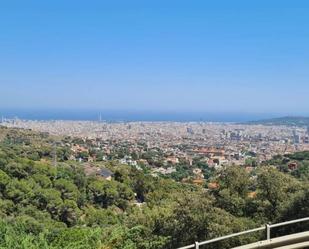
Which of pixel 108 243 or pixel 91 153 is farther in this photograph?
pixel 91 153

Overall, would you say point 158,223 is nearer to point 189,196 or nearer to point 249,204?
point 189,196

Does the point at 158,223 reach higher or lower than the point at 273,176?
lower

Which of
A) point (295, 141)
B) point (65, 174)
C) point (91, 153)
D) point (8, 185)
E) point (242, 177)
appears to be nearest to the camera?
point (242, 177)

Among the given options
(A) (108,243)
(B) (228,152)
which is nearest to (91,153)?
(B) (228,152)

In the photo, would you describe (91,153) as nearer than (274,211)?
No

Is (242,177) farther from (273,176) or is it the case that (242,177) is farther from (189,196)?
(189,196)

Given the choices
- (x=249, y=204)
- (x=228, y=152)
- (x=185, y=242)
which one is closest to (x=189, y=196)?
(x=185, y=242)

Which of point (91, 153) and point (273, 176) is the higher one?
point (273, 176)

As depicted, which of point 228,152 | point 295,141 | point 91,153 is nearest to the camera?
point 91,153

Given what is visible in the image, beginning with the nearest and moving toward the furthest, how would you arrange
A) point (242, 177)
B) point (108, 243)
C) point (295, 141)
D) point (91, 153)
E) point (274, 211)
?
point (108, 243) < point (274, 211) < point (242, 177) < point (91, 153) < point (295, 141)
